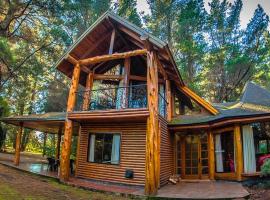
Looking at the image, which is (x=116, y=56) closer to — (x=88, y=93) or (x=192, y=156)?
(x=88, y=93)

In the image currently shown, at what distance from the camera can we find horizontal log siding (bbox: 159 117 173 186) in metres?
11.1

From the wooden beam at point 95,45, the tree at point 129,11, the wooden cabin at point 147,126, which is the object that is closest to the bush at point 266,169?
the wooden cabin at point 147,126

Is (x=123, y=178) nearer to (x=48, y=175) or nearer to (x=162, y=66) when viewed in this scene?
(x=48, y=175)

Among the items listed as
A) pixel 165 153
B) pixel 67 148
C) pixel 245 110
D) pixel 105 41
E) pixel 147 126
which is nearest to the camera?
pixel 147 126

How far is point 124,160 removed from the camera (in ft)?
36.3

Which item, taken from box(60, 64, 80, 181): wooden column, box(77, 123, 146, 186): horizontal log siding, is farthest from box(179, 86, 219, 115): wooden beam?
box(60, 64, 80, 181): wooden column

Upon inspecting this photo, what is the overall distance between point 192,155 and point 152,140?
465 centimetres

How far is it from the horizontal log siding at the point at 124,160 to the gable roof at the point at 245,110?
2463mm

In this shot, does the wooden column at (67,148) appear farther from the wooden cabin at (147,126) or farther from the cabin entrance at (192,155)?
the cabin entrance at (192,155)

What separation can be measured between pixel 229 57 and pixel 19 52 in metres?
18.1

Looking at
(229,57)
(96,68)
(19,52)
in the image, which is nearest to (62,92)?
(19,52)

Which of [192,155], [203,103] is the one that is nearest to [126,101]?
[203,103]

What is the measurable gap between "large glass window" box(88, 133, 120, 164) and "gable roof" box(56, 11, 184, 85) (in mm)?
4079

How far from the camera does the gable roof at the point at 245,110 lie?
35.7ft
